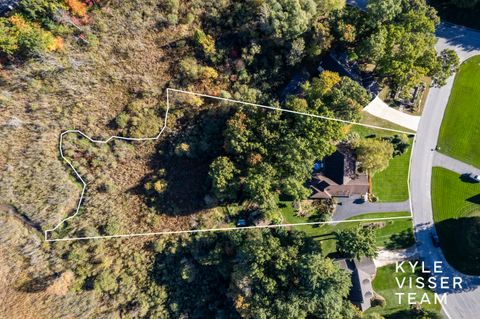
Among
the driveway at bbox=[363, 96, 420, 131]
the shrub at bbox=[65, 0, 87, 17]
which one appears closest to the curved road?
the driveway at bbox=[363, 96, 420, 131]

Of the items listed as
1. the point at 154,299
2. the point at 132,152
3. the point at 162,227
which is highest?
the point at 132,152

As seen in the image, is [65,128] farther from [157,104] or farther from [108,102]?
[157,104]

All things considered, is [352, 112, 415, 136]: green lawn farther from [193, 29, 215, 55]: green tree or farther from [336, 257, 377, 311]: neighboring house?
[193, 29, 215, 55]: green tree

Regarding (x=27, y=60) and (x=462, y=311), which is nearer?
(x=27, y=60)

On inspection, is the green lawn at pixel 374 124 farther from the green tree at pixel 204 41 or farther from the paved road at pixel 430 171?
the green tree at pixel 204 41

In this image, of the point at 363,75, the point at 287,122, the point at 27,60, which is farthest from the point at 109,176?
the point at 363,75

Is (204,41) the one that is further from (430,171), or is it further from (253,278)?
(430,171)

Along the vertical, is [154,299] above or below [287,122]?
below

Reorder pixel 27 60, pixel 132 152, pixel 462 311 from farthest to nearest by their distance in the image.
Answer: pixel 132 152 → pixel 462 311 → pixel 27 60
